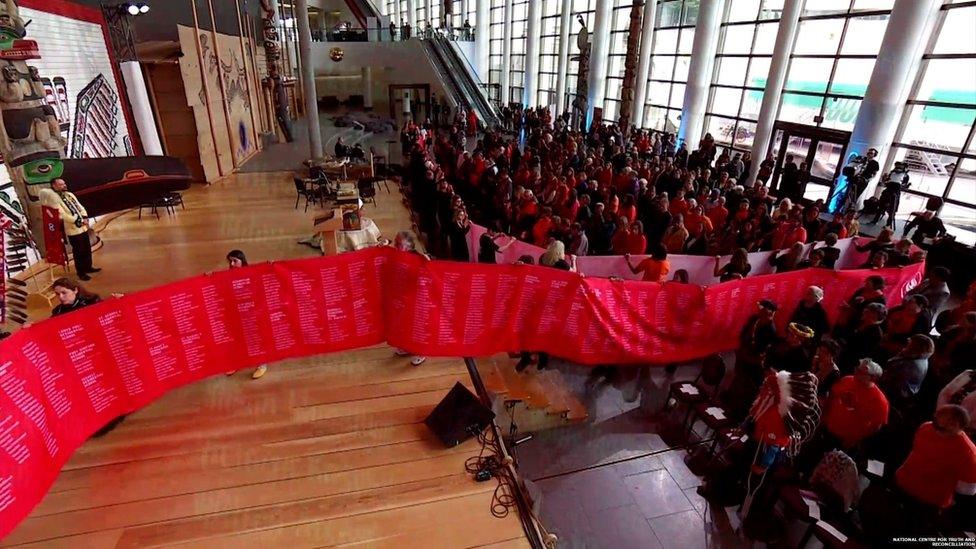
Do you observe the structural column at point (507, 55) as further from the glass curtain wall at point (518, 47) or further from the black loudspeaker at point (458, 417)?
the black loudspeaker at point (458, 417)

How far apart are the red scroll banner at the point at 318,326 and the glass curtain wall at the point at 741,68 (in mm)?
10847

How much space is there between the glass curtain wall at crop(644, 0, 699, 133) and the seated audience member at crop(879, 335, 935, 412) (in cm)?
1447

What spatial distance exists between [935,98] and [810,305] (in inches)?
365

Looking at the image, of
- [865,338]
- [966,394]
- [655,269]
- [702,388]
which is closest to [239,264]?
[655,269]

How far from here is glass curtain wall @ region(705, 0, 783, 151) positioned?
14070 mm

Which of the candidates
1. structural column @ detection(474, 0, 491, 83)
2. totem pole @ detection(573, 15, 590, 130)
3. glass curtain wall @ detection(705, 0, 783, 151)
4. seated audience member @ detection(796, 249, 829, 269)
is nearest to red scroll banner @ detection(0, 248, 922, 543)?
seated audience member @ detection(796, 249, 829, 269)

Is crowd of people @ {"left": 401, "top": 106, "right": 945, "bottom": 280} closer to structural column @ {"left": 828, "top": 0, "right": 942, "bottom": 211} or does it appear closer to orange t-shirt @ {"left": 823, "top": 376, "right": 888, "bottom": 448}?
structural column @ {"left": 828, "top": 0, "right": 942, "bottom": 211}

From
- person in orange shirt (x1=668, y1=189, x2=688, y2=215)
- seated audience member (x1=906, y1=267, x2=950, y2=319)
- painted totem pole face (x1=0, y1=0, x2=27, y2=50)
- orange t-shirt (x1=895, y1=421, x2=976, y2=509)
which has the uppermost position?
painted totem pole face (x1=0, y1=0, x2=27, y2=50)

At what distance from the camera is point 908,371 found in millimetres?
4180

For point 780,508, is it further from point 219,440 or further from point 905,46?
point 905,46

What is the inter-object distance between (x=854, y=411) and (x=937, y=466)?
1.96 feet

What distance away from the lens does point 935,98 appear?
1026cm

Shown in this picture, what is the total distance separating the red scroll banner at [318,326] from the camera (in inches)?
127

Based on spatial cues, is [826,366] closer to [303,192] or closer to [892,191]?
[892,191]
